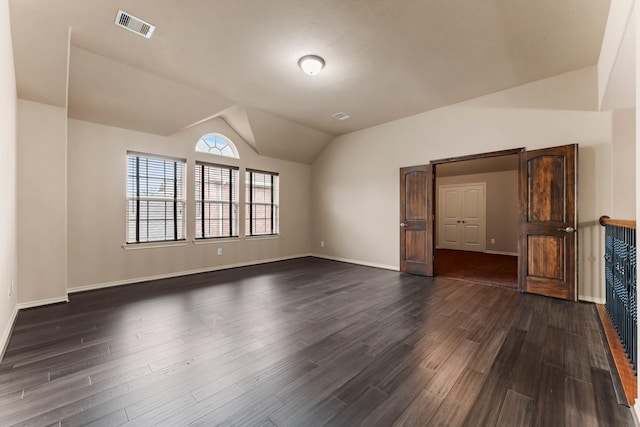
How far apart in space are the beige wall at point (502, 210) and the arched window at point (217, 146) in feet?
24.1

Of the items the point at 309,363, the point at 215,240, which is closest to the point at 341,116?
the point at 215,240

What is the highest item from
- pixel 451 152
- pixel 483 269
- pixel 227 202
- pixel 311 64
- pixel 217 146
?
pixel 311 64

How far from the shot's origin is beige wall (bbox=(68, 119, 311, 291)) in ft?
12.9

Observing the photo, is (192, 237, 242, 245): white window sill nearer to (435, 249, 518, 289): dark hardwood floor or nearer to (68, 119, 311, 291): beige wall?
(68, 119, 311, 291): beige wall

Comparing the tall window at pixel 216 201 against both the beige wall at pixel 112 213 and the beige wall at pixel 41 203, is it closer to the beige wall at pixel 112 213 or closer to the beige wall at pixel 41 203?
the beige wall at pixel 112 213

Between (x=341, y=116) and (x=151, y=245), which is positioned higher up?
(x=341, y=116)

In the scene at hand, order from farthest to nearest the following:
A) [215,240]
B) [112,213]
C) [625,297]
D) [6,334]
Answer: [215,240]
[112,213]
[6,334]
[625,297]

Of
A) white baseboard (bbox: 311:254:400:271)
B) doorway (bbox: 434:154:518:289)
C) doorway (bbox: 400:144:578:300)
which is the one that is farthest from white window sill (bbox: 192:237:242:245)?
doorway (bbox: 400:144:578:300)

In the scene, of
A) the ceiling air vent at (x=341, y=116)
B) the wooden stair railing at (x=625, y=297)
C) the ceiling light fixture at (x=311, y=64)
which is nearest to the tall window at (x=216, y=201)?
the ceiling air vent at (x=341, y=116)

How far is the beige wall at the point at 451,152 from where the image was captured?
11.3 feet

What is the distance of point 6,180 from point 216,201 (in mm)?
3155

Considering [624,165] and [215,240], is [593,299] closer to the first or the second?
[624,165]

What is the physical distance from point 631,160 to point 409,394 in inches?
158

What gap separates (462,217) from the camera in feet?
27.8
